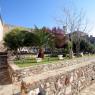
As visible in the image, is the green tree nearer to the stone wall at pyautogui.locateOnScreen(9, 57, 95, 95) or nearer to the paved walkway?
the stone wall at pyautogui.locateOnScreen(9, 57, 95, 95)

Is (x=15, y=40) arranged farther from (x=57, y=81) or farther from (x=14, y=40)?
(x=57, y=81)

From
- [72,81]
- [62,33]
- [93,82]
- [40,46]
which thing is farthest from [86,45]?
[72,81]

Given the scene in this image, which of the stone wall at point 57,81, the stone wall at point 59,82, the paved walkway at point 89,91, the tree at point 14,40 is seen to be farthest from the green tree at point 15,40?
the paved walkway at point 89,91

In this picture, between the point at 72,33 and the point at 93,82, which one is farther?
the point at 72,33

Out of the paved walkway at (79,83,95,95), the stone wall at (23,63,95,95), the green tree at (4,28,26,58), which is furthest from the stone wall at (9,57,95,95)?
the green tree at (4,28,26,58)

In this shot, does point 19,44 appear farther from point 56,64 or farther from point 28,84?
point 28,84

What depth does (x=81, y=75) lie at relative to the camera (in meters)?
7.22

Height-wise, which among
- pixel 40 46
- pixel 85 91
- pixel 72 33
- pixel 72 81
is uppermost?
pixel 72 33

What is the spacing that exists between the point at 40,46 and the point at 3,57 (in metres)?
5.39

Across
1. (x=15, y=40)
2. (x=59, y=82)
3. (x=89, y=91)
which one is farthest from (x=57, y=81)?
(x=15, y=40)

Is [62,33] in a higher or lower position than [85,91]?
higher

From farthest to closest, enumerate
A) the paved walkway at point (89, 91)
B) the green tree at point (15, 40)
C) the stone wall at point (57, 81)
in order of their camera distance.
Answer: the green tree at point (15, 40) → the paved walkway at point (89, 91) → the stone wall at point (57, 81)

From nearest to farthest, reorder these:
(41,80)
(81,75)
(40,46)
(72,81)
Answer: (41,80) < (72,81) < (81,75) < (40,46)

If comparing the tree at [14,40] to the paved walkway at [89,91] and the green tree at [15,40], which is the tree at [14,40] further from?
the paved walkway at [89,91]
